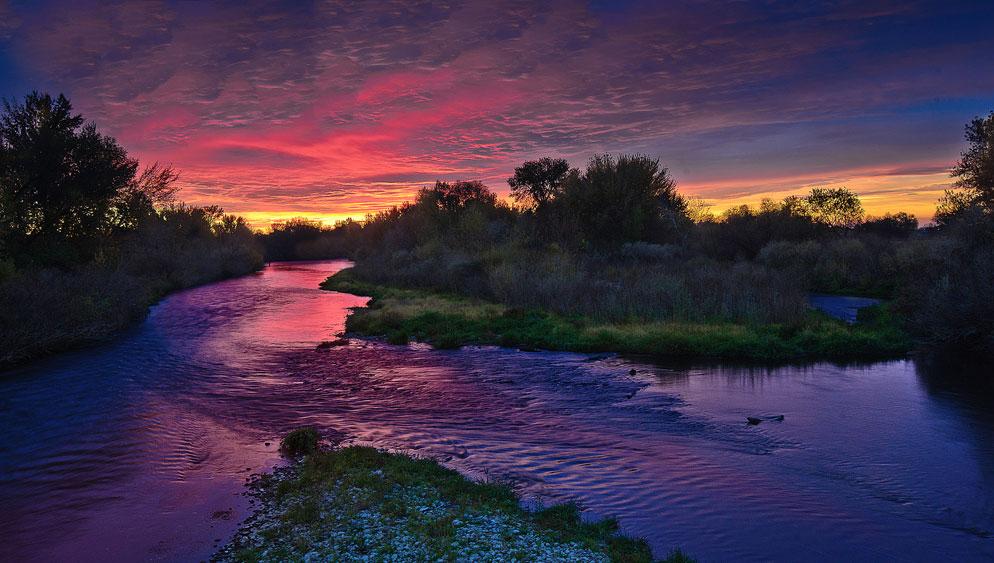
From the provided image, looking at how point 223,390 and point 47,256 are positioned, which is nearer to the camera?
point 223,390

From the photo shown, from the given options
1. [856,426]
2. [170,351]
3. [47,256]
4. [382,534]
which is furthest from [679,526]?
[47,256]

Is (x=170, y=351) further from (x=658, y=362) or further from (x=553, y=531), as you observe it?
(x=553, y=531)

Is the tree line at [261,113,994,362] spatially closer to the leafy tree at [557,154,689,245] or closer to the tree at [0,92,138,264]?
the leafy tree at [557,154,689,245]

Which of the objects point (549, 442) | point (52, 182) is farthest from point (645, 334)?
point (52, 182)

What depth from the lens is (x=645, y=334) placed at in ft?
78.6

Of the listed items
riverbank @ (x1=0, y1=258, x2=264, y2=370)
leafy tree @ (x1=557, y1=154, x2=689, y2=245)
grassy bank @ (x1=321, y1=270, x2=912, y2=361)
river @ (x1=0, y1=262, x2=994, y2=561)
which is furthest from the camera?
leafy tree @ (x1=557, y1=154, x2=689, y2=245)

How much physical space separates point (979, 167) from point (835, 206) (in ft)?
90.1

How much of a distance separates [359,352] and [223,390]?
6.90 meters

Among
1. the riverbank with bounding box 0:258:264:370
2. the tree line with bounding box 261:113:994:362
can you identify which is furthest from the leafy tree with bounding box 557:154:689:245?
the riverbank with bounding box 0:258:264:370

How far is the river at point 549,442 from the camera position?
8.88m

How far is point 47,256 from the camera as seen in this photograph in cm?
3281

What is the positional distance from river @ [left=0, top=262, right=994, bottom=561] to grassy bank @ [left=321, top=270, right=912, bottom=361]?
1579 millimetres

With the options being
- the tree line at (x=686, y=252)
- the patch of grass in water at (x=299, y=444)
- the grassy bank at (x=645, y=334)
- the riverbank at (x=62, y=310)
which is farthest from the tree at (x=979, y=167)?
the riverbank at (x=62, y=310)

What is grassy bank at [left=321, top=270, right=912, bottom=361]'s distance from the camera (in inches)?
878
